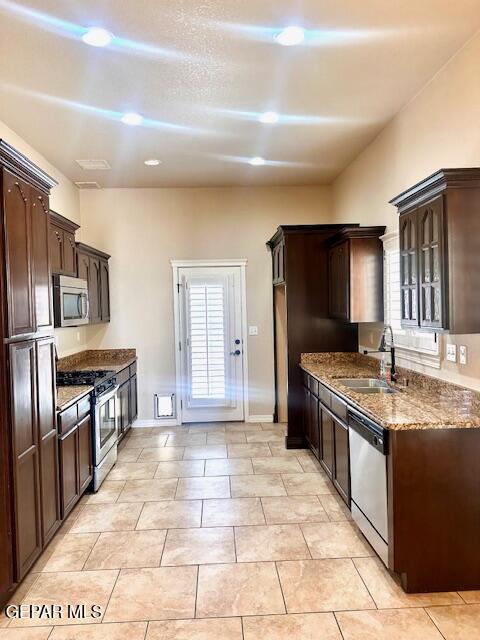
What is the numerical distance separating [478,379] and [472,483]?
1.94 ft

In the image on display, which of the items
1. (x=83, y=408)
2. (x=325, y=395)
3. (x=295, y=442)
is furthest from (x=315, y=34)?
(x=295, y=442)

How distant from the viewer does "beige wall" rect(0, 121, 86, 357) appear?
14.0 ft

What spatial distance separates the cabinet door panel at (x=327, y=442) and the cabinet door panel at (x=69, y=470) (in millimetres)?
2005

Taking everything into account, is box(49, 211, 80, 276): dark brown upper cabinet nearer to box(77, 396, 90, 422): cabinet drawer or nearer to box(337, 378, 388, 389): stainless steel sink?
box(77, 396, 90, 422): cabinet drawer

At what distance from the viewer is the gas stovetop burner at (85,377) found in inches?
153

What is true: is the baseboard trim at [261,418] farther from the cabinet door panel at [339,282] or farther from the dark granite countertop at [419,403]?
the dark granite countertop at [419,403]

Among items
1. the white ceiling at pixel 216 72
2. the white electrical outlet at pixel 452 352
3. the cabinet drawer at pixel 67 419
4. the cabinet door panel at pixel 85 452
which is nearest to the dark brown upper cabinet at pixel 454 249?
the white electrical outlet at pixel 452 352

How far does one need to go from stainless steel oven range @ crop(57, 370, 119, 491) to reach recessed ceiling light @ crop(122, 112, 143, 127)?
2247mm

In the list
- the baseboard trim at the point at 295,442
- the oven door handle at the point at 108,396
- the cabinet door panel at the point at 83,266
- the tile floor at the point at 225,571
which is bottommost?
the tile floor at the point at 225,571

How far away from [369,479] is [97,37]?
3.06m

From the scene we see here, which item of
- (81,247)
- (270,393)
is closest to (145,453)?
(270,393)

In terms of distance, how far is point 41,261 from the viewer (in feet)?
9.19

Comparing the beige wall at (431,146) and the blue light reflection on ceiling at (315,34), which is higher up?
the blue light reflection on ceiling at (315,34)

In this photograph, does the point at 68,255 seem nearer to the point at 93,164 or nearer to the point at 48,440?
the point at 93,164
